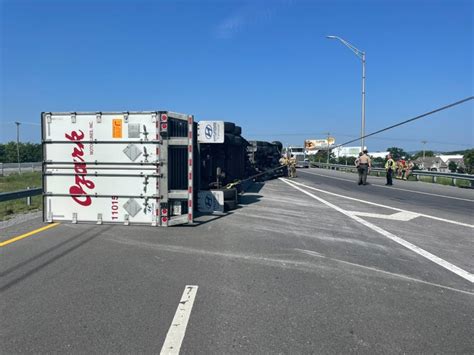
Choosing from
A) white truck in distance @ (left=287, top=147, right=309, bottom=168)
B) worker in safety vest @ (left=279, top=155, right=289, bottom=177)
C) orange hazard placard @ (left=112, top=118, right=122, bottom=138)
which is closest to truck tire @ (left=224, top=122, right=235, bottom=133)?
orange hazard placard @ (left=112, top=118, right=122, bottom=138)

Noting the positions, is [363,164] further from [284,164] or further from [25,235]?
[25,235]

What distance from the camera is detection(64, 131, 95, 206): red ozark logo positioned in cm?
885

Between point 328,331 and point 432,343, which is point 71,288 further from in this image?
point 432,343

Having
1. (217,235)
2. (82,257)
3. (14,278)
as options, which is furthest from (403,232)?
(14,278)

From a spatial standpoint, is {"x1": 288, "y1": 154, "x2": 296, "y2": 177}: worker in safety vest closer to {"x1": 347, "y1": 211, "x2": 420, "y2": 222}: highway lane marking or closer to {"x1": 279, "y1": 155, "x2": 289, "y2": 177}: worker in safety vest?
{"x1": 279, "y1": 155, "x2": 289, "y2": 177}: worker in safety vest

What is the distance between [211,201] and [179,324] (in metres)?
6.72

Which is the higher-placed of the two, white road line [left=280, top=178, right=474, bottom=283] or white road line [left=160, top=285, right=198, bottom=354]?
white road line [left=280, top=178, right=474, bottom=283]

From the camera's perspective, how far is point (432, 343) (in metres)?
3.50

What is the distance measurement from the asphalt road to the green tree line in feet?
241

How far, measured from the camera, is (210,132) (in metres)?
10.0

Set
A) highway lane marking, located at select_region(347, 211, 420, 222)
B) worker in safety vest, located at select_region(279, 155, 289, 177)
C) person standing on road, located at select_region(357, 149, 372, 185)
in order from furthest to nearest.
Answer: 1. worker in safety vest, located at select_region(279, 155, 289, 177)
2. person standing on road, located at select_region(357, 149, 372, 185)
3. highway lane marking, located at select_region(347, 211, 420, 222)

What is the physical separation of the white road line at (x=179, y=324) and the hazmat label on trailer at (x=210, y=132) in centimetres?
568

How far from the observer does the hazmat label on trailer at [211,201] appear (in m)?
10.4

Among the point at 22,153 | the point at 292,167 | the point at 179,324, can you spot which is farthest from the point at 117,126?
the point at 22,153
